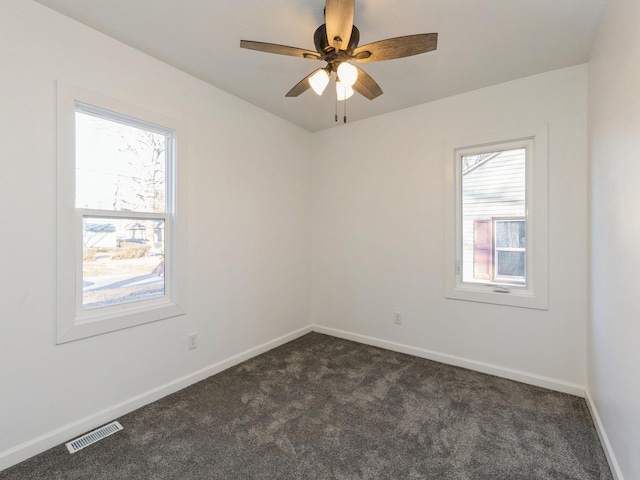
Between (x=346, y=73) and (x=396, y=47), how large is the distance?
0.29 meters

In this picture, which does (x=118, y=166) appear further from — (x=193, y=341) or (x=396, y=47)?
(x=396, y=47)

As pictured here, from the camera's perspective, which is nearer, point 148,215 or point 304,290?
point 148,215

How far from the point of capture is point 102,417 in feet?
6.78

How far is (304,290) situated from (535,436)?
2.62 metres

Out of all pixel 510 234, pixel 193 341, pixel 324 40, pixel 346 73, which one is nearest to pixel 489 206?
pixel 510 234

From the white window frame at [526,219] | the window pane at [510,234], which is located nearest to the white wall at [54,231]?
the white window frame at [526,219]

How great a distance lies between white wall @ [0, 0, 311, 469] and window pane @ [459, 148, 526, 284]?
77.6 inches

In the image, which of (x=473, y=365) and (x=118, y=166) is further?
(x=473, y=365)

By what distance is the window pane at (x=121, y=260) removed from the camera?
2103 millimetres

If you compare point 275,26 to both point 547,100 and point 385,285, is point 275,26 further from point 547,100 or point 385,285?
point 385,285

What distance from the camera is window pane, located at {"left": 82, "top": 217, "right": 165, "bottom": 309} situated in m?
2.10

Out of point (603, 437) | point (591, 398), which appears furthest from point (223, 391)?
point (591, 398)

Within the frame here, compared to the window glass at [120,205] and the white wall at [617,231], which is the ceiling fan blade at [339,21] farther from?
the window glass at [120,205]

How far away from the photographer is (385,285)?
3.45 metres
